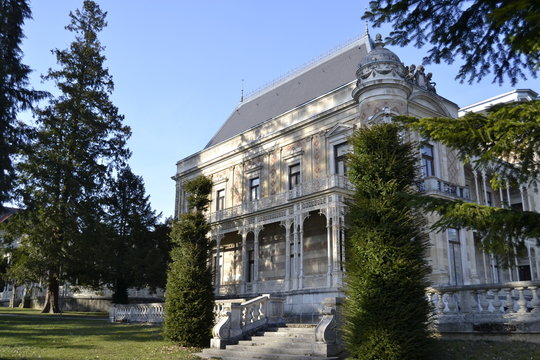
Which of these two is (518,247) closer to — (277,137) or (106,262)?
(277,137)

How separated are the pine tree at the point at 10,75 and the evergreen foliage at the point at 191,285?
21.2ft

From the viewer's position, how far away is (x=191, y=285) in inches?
584

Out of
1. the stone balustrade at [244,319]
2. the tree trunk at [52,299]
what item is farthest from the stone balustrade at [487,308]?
the tree trunk at [52,299]

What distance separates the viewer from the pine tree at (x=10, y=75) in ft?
54.1

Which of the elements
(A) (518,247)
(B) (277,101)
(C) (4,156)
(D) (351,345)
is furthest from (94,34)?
(A) (518,247)

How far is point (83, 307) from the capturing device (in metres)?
37.8

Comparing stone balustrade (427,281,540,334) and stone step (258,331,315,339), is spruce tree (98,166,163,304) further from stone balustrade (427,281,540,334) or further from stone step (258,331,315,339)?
stone balustrade (427,281,540,334)

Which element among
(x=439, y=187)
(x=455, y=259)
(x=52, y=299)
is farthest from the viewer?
(x=52, y=299)

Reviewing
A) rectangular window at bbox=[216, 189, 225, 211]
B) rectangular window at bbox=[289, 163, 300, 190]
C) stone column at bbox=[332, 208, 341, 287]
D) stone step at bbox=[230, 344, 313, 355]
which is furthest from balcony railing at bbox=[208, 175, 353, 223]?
stone step at bbox=[230, 344, 313, 355]

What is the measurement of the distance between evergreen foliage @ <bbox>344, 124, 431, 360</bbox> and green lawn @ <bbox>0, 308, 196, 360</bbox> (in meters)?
5.36

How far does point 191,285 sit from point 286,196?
959cm

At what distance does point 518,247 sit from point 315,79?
2459 cm

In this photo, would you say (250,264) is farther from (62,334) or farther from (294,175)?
(62,334)

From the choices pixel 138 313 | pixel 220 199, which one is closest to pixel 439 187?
pixel 138 313
